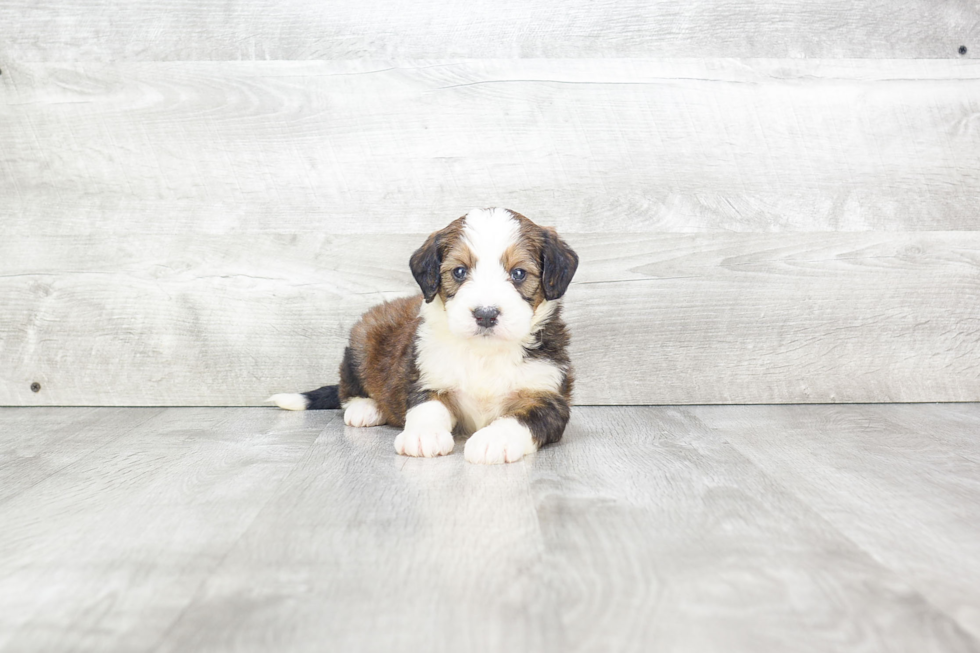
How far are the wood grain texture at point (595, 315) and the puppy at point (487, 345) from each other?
69 cm

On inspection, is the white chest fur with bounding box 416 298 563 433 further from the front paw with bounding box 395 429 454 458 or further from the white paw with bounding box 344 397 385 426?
the white paw with bounding box 344 397 385 426

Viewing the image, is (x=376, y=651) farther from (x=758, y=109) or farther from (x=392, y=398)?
(x=758, y=109)

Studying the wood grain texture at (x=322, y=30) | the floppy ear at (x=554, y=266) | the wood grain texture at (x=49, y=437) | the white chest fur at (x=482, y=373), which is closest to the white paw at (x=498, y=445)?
the white chest fur at (x=482, y=373)

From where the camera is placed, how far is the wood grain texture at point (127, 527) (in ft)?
4.04

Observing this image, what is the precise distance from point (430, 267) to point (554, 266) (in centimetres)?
36

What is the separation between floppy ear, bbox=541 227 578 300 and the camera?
246 cm

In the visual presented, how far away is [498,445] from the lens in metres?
2.21

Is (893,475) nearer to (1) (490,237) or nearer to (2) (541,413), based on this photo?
(2) (541,413)

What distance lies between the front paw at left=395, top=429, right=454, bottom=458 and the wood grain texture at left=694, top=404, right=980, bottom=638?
840mm

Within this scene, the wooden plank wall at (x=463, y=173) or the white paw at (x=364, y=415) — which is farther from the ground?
the wooden plank wall at (x=463, y=173)

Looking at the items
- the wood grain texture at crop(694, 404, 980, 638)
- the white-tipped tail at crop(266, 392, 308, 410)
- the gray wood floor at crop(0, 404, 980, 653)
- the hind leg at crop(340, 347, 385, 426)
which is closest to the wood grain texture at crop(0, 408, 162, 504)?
the gray wood floor at crop(0, 404, 980, 653)

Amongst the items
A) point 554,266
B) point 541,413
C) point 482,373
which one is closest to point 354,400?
point 482,373

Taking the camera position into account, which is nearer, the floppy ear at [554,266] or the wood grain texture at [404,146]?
the floppy ear at [554,266]

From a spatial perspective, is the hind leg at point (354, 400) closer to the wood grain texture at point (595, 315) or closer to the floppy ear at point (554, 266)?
the wood grain texture at point (595, 315)
